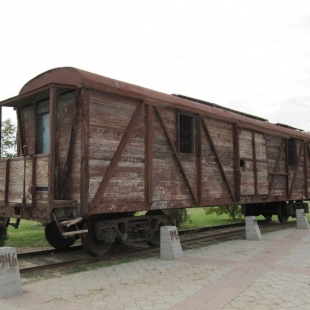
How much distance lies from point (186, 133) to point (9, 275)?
5.62 metres

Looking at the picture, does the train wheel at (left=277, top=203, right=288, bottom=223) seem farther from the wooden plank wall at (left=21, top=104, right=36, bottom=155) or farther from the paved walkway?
the wooden plank wall at (left=21, top=104, right=36, bottom=155)

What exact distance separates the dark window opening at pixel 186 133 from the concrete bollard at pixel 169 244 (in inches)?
93.5

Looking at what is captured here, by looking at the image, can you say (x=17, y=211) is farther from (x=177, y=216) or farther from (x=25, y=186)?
(x=177, y=216)

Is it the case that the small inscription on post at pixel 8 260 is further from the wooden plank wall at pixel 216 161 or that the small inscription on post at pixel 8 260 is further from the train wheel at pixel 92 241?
the wooden plank wall at pixel 216 161

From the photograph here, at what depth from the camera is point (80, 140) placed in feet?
22.2

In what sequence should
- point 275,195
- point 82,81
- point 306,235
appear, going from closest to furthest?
point 82,81 → point 306,235 → point 275,195

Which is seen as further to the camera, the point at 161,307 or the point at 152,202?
the point at 152,202

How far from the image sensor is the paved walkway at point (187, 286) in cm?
446

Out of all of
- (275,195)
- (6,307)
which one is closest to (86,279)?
(6,307)

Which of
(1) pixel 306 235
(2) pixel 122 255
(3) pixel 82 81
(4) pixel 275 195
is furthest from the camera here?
Result: (4) pixel 275 195

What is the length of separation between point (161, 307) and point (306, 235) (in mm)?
7744

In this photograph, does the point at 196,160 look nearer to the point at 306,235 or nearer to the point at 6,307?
the point at 306,235

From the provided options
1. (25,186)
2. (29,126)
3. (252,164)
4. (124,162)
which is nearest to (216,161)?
(252,164)

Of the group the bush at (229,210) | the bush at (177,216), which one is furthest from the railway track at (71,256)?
the bush at (229,210)
